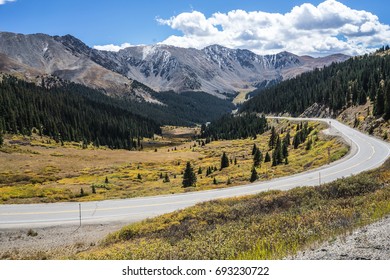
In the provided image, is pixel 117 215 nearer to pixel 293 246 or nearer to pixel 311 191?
pixel 311 191

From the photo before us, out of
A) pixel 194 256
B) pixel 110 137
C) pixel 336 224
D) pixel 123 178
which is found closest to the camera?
pixel 194 256

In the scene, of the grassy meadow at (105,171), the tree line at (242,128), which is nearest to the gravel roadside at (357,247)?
the grassy meadow at (105,171)

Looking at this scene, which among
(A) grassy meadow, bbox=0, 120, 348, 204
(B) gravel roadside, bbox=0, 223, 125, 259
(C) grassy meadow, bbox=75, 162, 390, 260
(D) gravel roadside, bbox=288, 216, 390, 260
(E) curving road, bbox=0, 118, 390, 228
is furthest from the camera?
(A) grassy meadow, bbox=0, 120, 348, 204

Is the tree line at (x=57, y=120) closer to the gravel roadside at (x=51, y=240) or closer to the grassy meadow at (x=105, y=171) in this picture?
the grassy meadow at (x=105, y=171)

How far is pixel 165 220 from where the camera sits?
991 inches

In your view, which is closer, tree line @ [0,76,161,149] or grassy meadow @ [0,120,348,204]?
grassy meadow @ [0,120,348,204]

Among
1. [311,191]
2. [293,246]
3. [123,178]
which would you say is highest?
[293,246]

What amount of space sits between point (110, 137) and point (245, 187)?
5515 inches

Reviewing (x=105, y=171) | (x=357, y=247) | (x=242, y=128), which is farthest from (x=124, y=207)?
(x=242, y=128)

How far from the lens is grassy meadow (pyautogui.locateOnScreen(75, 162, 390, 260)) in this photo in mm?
13297

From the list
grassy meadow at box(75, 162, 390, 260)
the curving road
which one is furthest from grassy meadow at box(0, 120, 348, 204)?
grassy meadow at box(75, 162, 390, 260)

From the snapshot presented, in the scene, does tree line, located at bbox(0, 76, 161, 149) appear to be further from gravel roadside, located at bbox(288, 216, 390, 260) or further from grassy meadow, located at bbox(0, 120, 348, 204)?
gravel roadside, located at bbox(288, 216, 390, 260)

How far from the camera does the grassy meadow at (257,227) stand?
1330 centimetres

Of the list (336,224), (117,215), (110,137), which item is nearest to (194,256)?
(336,224)
